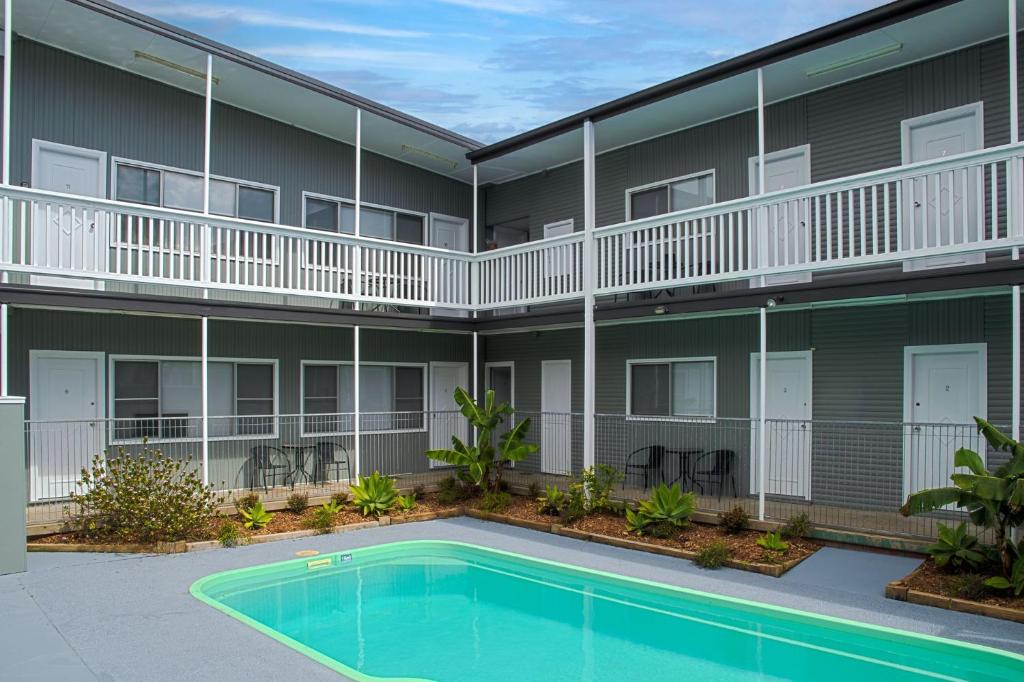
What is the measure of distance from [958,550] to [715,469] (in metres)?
4.87

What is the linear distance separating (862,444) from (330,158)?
1170 centimetres

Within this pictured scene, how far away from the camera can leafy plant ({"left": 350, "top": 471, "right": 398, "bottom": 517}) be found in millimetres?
12805

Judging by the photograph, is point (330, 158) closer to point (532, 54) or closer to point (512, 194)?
point (512, 194)

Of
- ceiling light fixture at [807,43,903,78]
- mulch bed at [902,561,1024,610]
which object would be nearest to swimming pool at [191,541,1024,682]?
mulch bed at [902,561,1024,610]

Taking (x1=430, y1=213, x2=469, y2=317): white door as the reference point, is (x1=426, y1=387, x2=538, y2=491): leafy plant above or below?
below

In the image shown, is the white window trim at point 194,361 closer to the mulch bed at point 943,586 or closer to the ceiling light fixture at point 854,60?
the mulch bed at point 943,586

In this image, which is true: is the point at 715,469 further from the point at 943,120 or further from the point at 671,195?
the point at 943,120

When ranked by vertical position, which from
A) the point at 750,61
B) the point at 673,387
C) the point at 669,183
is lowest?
the point at 673,387

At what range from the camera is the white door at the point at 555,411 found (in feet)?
52.6

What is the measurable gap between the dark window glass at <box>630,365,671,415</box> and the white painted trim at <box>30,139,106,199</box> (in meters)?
10.4

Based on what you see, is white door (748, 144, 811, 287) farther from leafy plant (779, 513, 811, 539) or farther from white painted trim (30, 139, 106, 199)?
white painted trim (30, 139, 106, 199)

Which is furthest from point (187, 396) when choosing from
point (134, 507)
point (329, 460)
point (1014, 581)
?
point (1014, 581)

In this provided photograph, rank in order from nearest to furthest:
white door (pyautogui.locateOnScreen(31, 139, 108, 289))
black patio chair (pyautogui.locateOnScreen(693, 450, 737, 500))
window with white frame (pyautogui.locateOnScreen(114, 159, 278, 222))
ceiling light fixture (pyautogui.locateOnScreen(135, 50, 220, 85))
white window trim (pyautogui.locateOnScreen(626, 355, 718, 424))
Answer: white door (pyautogui.locateOnScreen(31, 139, 108, 289)) < ceiling light fixture (pyautogui.locateOnScreen(135, 50, 220, 85)) < white window trim (pyautogui.locateOnScreen(626, 355, 718, 424)) < window with white frame (pyautogui.locateOnScreen(114, 159, 278, 222)) < black patio chair (pyautogui.locateOnScreen(693, 450, 737, 500))

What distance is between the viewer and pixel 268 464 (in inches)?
550
